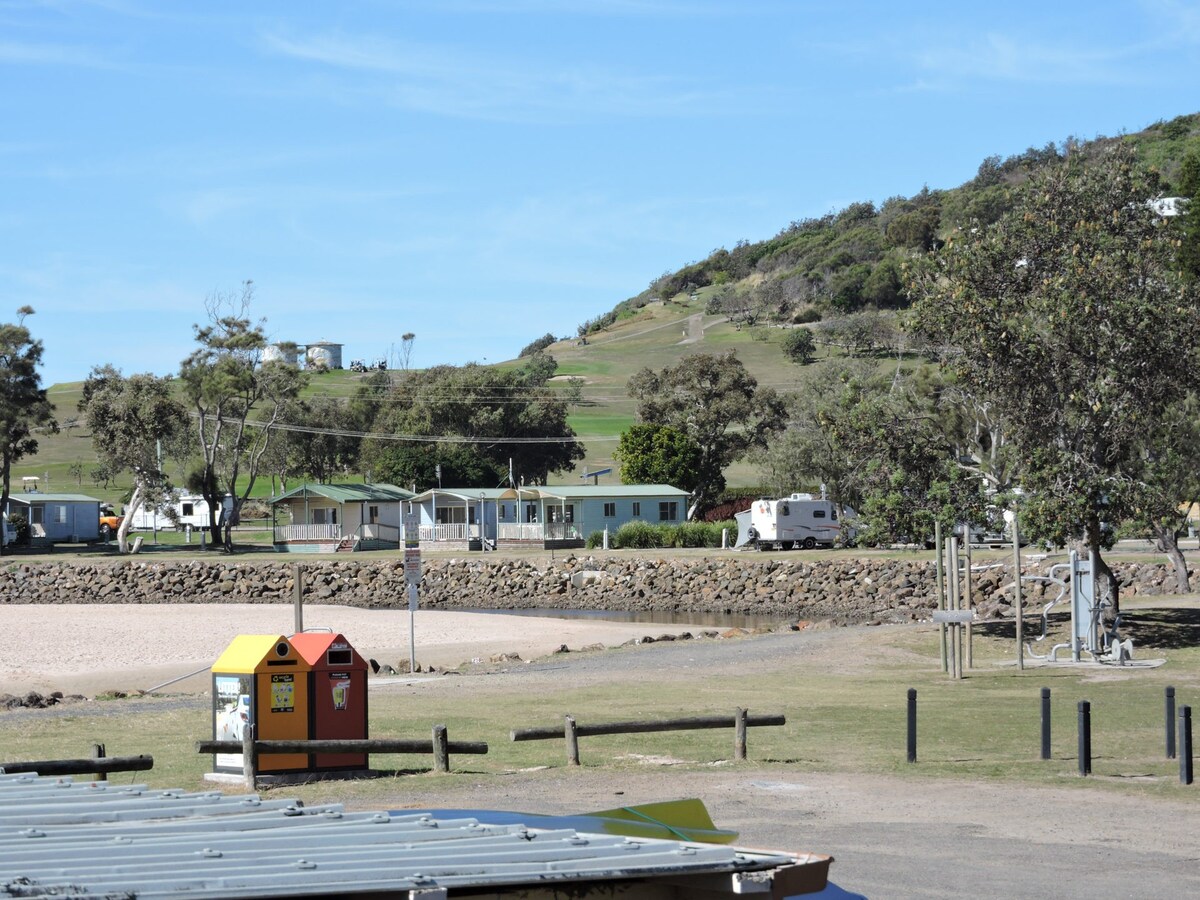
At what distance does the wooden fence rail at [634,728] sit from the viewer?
50.2 feet

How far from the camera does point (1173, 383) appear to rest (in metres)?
28.3

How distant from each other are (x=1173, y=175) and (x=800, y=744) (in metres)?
113

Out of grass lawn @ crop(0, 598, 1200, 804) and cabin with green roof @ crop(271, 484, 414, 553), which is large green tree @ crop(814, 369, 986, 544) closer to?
grass lawn @ crop(0, 598, 1200, 804)

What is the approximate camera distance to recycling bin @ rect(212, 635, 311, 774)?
47.0ft

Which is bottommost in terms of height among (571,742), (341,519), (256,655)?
(571,742)

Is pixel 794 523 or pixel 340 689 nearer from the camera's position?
pixel 340 689

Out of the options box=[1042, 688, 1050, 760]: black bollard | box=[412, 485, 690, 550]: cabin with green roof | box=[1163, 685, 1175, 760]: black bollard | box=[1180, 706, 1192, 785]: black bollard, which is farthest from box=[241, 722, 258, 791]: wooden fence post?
box=[412, 485, 690, 550]: cabin with green roof

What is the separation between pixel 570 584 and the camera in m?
61.9

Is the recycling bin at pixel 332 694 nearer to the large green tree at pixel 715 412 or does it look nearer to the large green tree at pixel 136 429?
the large green tree at pixel 136 429

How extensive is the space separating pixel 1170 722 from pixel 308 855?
1356cm

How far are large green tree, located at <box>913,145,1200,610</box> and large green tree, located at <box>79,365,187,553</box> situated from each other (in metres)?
55.4

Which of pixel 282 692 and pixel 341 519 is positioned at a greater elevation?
pixel 341 519

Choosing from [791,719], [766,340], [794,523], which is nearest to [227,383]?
[794,523]

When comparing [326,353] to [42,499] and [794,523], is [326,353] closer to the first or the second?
[42,499]
